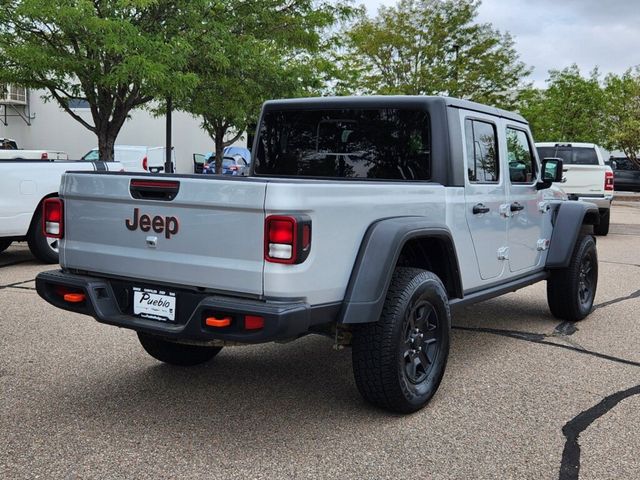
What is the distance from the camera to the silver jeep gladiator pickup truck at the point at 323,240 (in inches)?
130

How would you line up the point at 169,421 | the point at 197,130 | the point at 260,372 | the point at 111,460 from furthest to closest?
the point at 197,130 < the point at 260,372 < the point at 169,421 < the point at 111,460

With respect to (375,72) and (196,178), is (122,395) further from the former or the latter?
(375,72)

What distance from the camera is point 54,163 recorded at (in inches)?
357

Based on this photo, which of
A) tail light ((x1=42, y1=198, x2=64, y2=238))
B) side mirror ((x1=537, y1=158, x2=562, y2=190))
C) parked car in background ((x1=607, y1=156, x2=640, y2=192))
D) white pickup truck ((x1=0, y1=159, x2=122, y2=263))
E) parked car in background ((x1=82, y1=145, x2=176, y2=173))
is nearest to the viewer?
tail light ((x1=42, y1=198, x2=64, y2=238))

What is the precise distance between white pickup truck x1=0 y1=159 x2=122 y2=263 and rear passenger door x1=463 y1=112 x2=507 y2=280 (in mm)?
6038

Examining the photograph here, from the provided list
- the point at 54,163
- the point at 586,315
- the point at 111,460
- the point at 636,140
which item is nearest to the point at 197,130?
the point at 636,140

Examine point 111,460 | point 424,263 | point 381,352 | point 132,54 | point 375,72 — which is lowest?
point 111,460

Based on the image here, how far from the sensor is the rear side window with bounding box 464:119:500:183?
4.69 m

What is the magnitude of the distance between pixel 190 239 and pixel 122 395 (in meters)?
1.27

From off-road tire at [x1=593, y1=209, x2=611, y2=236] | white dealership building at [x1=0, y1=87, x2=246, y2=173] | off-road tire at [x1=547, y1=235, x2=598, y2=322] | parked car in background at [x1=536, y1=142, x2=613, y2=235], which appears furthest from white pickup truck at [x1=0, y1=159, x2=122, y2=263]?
white dealership building at [x1=0, y1=87, x2=246, y2=173]

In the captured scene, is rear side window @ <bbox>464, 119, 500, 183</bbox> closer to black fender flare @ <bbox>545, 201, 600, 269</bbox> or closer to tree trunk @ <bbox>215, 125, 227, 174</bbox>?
black fender flare @ <bbox>545, 201, 600, 269</bbox>

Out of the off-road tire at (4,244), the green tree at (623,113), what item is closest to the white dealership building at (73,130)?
the green tree at (623,113)

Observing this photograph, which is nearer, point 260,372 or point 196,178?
point 196,178

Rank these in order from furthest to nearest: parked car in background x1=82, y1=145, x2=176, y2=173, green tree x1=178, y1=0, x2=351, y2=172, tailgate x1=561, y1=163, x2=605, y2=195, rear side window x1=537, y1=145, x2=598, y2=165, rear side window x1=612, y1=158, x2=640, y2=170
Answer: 1. rear side window x1=612, y1=158, x2=640, y2=170
2. parked car in background x1=82, y1=145, x2=176, y2=173
3. rear side window x1=537, y1=145, x2=598, y2=165
4. tailgate x1=561, y1=163, x2=605, y2=195
5. green tree x1=178, y1=0, x2=351, y2=172
